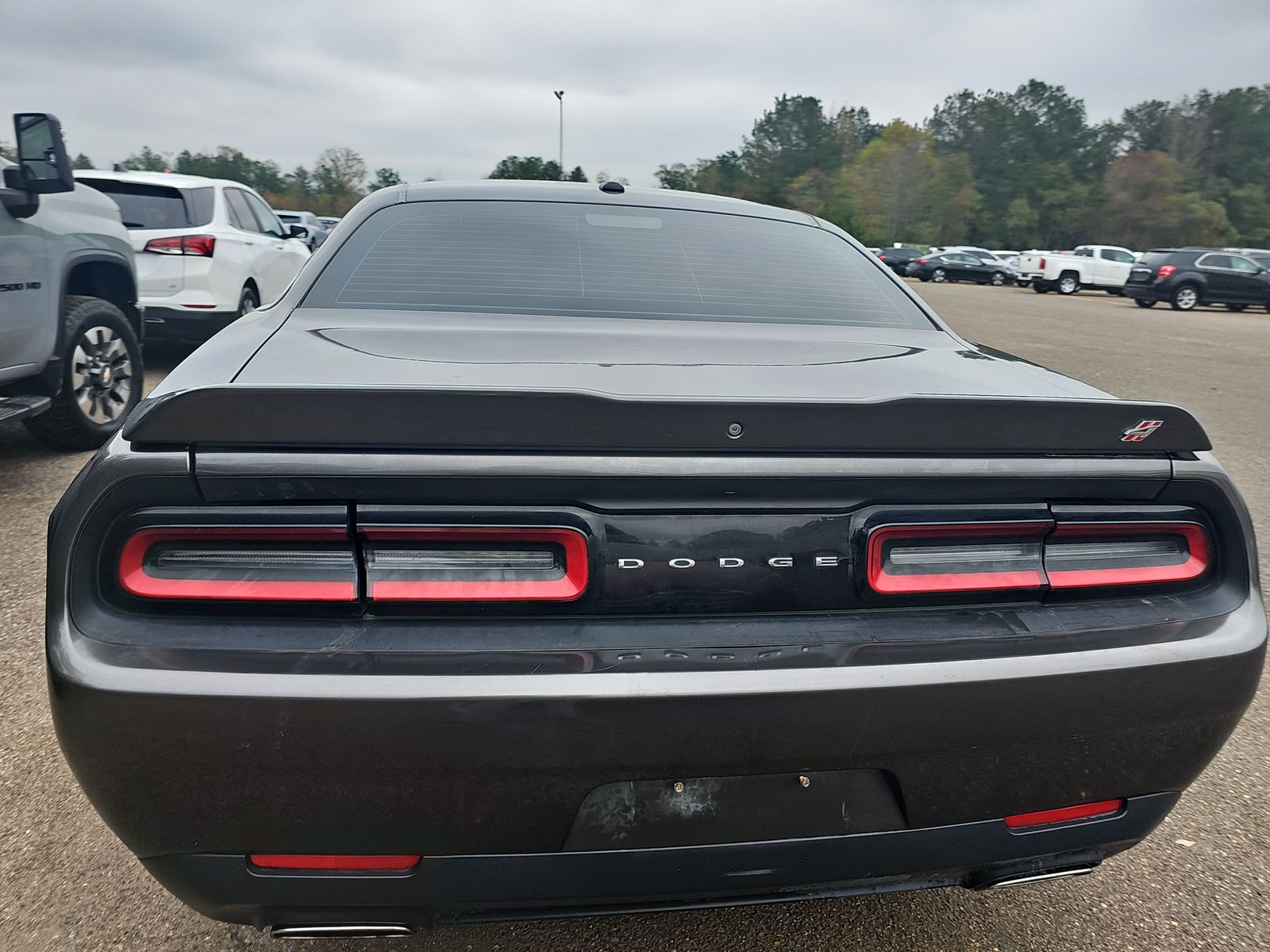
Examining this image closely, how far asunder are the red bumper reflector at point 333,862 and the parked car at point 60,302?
13.0ft

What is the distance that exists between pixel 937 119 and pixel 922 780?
12961 centimetres

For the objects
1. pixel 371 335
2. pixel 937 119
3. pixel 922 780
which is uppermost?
pixel 937 119

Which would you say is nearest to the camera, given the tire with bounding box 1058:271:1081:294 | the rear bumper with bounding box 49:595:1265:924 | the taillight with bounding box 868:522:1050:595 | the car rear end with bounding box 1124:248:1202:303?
the rear bumper with bounding box 49:595:1265:924

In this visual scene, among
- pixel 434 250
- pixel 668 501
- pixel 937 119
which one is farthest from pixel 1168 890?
pixel 937 119

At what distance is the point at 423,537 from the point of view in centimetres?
145

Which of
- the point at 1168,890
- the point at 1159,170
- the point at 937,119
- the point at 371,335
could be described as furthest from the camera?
the point at 937,119

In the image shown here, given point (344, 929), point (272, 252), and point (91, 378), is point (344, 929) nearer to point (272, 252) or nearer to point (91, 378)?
point (91, 378)

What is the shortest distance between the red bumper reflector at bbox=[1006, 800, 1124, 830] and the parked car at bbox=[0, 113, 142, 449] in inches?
188

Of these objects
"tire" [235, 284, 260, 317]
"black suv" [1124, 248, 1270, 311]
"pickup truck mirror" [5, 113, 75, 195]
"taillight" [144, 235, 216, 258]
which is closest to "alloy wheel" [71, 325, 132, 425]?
"pickup truck mirror" [5, 113, 75, 195]

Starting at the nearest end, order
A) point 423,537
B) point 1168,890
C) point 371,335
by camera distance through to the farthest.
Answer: point 423,537 → point 371,335 → point 1168,890

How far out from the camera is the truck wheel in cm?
539

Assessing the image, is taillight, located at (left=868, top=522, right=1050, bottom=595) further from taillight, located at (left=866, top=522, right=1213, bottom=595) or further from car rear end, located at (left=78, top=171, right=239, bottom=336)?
car rear end, located at (left=78, top=171, right=239, bottom=336)

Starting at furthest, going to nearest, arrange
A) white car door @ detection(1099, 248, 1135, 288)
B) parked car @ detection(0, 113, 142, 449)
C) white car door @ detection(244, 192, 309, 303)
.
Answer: white car door @ detection(1099, 248, 1135, 288), white car door @ detection(244, 192, 309, 303), parked car @ detection(0, 113, 142, 449)

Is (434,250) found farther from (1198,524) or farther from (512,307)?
(1198,524)
